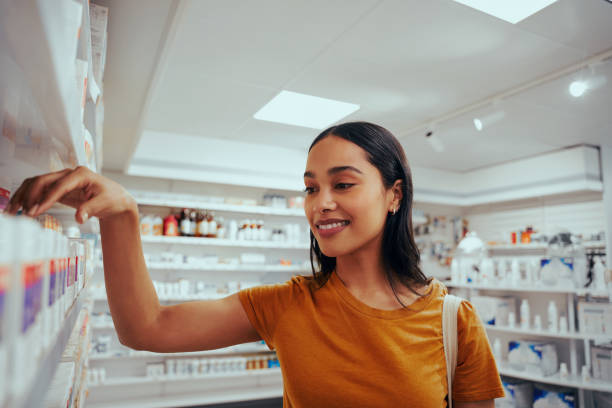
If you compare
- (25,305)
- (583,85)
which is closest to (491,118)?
(583,85)

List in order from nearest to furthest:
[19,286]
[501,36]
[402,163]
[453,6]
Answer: [19,286] → [402,163] → [453,6] → [501,36]

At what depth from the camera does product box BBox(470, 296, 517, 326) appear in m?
5.31

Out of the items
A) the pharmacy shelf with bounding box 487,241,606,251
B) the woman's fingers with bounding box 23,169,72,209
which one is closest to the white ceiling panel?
the woman's fingers with bounding box 23,169,72,209

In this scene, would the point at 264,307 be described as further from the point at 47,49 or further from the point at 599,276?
the point at 599,276

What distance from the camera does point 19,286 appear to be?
365 millimetres

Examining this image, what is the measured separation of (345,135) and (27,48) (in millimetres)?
896

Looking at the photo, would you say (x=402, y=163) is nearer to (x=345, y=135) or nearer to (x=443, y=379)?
(x=345, y=135)

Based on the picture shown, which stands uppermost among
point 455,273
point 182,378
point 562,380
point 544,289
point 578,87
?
point 578,87

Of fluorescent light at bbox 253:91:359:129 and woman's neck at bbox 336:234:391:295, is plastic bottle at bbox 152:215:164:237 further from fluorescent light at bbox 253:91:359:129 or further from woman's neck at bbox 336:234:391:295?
woman's neck at bbox 336:234:391:295

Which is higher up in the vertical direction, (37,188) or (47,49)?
(47,49)

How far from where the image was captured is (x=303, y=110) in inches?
175

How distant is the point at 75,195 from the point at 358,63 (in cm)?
291

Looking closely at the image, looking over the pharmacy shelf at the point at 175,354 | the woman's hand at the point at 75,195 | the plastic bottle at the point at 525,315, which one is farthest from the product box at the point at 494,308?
the woman's hand at the point at 75,195

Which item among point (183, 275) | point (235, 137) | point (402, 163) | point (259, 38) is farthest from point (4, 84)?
point (183, 275)
